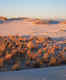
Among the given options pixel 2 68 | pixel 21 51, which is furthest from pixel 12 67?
pixel 21 51

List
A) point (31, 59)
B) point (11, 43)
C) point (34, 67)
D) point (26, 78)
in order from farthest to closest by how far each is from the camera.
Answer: point (11, 43)
point (31, 59)
point (34, 67)
point (26, 78)

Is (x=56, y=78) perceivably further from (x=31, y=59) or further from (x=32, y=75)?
(x=31, y=59)

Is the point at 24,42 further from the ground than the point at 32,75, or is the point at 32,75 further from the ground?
the point at 24,42

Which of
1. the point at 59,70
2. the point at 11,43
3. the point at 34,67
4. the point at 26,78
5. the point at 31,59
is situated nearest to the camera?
the point at 26,78

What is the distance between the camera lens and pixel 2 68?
2807 millimetres

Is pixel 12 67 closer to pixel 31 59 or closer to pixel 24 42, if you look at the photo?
pixel 31 59

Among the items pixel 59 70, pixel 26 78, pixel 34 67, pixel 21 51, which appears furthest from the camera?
pixel 21 51

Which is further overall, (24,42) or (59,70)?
(24,42)

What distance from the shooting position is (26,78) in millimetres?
2381

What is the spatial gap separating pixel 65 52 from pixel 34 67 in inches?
38.7

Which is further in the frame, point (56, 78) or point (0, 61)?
point (0, 61)

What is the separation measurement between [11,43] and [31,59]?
77 cm

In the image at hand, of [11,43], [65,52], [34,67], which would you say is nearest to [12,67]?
[34,67]

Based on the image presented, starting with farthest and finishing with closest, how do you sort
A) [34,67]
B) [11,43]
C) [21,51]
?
1. [11,43]
2. [21,51]
3. [34,67]
